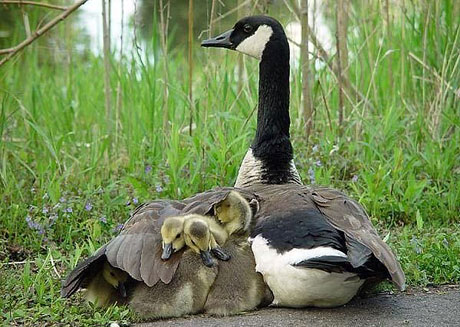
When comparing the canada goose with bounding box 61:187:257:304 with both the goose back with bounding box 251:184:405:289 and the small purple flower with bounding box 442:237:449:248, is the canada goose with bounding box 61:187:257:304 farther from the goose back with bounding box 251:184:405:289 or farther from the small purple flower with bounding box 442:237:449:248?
the small purple flower with bounding box 442:237:449:248

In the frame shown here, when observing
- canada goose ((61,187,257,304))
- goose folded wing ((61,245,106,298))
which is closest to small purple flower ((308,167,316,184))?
canada goose ((61,187,257,304))

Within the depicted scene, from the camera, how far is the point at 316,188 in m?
5.22

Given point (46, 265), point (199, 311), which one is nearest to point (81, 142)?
point (46, 265)

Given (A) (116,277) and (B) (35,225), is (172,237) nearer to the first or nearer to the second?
(A) (116,277)

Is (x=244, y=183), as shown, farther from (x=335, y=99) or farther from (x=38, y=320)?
(x=335, y=99)

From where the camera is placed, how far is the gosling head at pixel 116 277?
15.7 ft

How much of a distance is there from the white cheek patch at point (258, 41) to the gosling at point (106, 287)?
2311 mm

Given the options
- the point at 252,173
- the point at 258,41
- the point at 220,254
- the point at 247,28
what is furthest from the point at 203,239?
the point at 247,28

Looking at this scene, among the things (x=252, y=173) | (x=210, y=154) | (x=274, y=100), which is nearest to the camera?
(x=252, y=173)

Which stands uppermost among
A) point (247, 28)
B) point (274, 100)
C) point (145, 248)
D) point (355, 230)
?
point (247, 28)

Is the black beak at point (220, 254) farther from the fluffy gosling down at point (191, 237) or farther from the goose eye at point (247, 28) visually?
the goose eye at point (247, 28)

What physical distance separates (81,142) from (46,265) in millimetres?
2578

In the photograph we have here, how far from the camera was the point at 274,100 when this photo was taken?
20.6 feet

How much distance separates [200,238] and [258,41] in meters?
2.28
